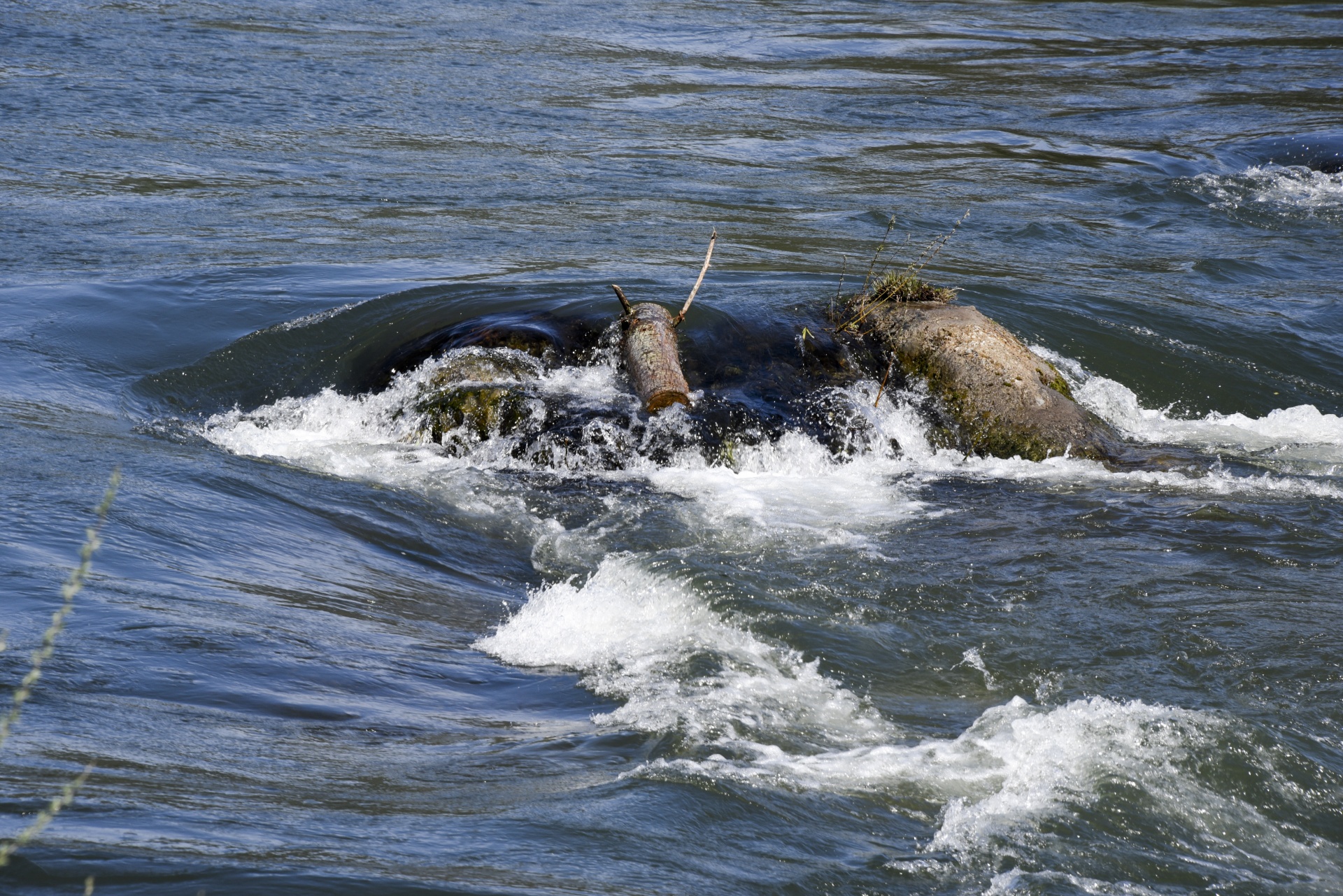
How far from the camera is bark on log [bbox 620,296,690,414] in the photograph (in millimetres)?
8688

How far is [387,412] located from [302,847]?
229 inches

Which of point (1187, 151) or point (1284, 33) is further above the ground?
point (1284, 33)

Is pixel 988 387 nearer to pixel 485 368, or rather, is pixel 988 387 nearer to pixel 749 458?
pixel 749 458

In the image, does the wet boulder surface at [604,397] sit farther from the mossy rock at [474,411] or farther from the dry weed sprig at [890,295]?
the dry weed sprig at [890,295]

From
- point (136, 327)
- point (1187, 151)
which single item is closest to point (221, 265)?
point (136, 327)

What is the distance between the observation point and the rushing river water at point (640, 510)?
3.87m

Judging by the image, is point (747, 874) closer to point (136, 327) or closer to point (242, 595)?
point (242, 595)

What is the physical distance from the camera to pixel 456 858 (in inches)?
137

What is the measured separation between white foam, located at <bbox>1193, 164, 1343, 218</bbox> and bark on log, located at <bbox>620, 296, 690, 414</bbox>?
355 inches

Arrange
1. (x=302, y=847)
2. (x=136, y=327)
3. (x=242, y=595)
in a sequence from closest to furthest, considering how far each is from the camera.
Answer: (x=302, y=847) < (x=242, y=595) < (x=136, y=327)

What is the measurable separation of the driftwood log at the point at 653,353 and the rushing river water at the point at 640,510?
18 centimetres

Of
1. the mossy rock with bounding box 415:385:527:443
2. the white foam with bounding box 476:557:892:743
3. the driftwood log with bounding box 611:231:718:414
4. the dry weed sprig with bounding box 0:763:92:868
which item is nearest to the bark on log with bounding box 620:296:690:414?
the driftwood log with bounding box 611:231:718:414

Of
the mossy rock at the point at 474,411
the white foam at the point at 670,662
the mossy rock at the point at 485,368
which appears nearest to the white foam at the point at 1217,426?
the mossy rock at the point at 485,368

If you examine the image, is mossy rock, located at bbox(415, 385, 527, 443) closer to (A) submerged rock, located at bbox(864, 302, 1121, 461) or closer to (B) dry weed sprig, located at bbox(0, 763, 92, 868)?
(A) submerged rock, located at bbox(864, 302, 1121, 461)
